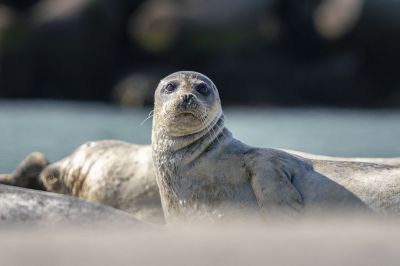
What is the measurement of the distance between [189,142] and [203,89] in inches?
15.0

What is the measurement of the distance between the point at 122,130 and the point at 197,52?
468 inches

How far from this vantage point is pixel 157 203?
772cm

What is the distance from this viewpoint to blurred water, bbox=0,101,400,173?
1583 centimetres

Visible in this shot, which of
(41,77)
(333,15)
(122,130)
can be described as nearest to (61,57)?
(41,77)

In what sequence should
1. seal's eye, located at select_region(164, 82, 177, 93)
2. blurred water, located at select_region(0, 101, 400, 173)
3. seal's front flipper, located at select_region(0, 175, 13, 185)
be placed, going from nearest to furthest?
seal's eye, located at select_region(164, 82, 177, 93)
seal's front flipper, located at select_region(0, 175, 13, 185)
blurred water, located at select_region(0, 101, 400, 173)

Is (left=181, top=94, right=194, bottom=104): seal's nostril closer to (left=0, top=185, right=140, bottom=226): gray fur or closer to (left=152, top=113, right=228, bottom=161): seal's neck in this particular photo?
(left=152, top=113, right=228, bottom=161): seal's neck

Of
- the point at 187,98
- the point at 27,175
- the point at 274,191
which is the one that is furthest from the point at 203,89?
the point at 27,175

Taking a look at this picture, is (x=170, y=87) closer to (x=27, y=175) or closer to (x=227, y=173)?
(x=227, y=173)

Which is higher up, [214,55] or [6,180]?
[214,55]

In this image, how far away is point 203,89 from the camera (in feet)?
21.6

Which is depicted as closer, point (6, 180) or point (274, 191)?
point (274, 191)

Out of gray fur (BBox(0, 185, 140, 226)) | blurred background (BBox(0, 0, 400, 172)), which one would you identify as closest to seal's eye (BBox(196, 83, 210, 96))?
gray fur (BBox(0, 185, 140, 226))

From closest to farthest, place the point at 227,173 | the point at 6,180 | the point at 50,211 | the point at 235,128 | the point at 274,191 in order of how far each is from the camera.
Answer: the point at 50,211 → the point at 274,191 → the point at 227,173 → the point at 6,180 → the point at 235,128

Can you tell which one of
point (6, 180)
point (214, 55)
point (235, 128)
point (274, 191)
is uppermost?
point (214, 55)
